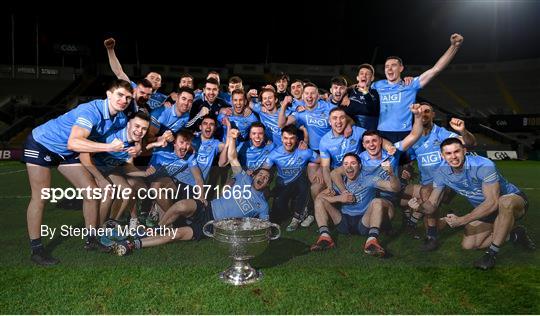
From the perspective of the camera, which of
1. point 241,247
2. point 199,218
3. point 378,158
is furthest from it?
point 378,158

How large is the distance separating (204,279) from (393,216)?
2.19 meters

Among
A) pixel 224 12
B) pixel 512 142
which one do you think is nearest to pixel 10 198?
pixel 512 142

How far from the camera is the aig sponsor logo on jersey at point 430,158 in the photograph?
4525 millimetres

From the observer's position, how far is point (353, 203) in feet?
14.4

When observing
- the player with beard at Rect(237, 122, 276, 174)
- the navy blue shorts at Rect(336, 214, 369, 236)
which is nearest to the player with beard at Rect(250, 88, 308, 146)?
the player with beard at Rect(237, 122, 276, 174)

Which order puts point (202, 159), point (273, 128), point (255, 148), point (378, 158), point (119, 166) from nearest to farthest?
point (119, 166) < point (378, 158) < point (202, 159) < point (255, 148) < point (273, 128)

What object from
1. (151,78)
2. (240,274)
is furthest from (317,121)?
(240,274)

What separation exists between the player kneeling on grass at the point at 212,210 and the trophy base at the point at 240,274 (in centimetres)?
83

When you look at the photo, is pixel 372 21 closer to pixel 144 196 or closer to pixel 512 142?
pixel 512 142

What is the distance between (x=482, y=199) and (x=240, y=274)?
2487mm

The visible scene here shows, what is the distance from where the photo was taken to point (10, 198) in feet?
22.1

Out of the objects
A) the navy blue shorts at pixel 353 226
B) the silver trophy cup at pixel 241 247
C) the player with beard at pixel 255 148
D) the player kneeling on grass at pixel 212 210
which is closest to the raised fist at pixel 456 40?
the navy blue shorts at pixel 353 226

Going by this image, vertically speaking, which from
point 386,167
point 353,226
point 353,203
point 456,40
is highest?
point 456,40

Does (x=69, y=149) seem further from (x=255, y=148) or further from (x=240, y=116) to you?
(x=240, y=116)
